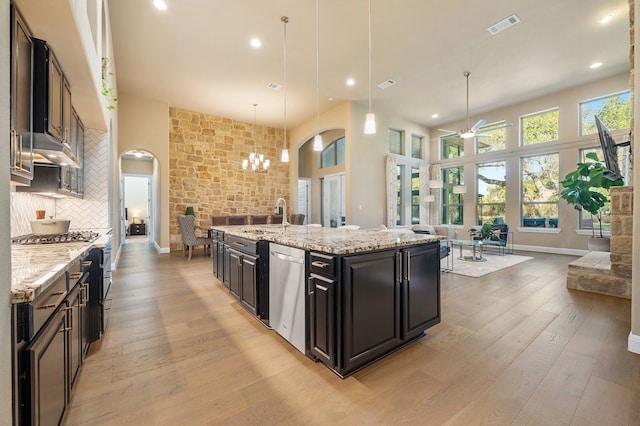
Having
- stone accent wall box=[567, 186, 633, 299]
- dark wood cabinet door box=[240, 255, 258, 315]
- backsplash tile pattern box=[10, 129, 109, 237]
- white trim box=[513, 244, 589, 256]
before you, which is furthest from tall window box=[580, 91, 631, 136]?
backsplash tile pattern box=[10, 129, 109, 237]

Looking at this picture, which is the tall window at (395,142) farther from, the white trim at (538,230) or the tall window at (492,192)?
the white trim at (538,230)

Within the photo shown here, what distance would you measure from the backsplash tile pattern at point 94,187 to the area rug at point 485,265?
5660mm

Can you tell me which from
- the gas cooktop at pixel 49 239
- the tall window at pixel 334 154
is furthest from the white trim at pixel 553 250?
the gas cooktop at pixel 49 239

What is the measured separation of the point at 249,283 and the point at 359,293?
1380mm

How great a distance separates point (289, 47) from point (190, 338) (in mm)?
4635

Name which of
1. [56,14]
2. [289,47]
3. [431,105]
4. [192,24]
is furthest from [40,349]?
[431,105]

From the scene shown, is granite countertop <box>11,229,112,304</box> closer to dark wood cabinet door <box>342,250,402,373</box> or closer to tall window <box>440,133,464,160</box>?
dark wood cabinet door <box>342,250,402,373</box>

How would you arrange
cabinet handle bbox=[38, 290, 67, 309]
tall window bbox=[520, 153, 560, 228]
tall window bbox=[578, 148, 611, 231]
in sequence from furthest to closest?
1. tall window bbox=[520, 153, 560, 228]
2. tall window bbox=[578, 148, 611, 231]
3. cabinet handle bbox=[38, 290, 67, 309]

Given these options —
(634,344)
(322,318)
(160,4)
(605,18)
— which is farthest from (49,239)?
(605,18)

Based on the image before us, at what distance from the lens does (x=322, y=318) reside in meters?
1.88

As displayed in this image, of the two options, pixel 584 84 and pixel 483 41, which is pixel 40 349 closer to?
pixel 483 41

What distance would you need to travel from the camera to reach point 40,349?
1.04m

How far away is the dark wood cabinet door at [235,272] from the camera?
9.97 ft

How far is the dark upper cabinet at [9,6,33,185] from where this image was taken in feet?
4.72
